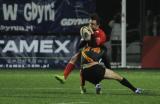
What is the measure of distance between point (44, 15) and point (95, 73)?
12.8 m

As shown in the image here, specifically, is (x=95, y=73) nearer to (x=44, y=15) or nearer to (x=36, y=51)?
(x=36, y=51)

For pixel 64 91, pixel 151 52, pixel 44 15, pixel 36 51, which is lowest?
pixel 151 52

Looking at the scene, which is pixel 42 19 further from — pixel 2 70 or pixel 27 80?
pixel 27 80

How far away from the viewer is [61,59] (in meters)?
29.0

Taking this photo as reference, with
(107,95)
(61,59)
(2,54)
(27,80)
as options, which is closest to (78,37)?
(61,59)

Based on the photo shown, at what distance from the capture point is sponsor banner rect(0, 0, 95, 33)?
2916 cm

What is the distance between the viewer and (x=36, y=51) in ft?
95.3

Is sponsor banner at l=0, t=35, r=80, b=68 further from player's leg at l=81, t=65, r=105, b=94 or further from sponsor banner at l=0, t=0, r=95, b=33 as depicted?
player's leg at l=81, t=65, r=105, b=94

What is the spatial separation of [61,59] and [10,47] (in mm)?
→ 2072

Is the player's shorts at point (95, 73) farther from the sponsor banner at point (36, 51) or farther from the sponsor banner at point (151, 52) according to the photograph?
the sponsor banner at point (36, 51)

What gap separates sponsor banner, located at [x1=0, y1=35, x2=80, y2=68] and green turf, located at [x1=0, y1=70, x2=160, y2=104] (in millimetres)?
3034

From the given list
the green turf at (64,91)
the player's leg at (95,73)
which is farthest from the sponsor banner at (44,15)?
the player's leg at (95,73)

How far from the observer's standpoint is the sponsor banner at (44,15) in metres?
29.2

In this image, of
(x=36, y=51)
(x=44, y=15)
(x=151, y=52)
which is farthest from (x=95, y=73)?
(x=44, y=15)
